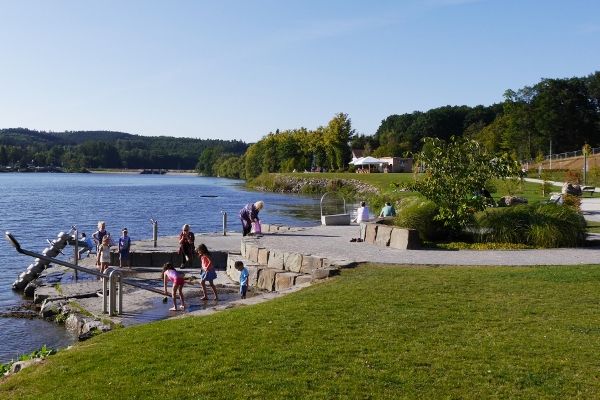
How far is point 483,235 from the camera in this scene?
1781 cm

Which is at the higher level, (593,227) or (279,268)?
(593,227)

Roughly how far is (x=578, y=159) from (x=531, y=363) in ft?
247

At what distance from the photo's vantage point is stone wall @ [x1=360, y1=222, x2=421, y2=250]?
1694 centimetres

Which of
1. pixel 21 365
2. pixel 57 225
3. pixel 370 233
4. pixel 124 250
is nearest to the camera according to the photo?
pixel 21 365

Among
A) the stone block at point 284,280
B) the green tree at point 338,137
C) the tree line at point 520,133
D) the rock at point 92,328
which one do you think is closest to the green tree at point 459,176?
the stone block at point 284,280

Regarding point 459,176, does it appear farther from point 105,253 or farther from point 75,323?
point 75,323

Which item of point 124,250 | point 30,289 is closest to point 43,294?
point 30,289

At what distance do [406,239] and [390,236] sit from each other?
702 mm

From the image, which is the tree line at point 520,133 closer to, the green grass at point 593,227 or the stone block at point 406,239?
the green grass at point 593,227

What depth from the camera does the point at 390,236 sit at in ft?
57.6

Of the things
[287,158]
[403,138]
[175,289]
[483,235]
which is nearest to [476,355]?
[175,289]

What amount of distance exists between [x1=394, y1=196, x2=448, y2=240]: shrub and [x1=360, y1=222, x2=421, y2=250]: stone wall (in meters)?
0.68

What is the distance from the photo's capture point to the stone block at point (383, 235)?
1759 cm

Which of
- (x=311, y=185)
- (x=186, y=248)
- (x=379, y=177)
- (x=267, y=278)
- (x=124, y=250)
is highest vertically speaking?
(x=379, y=177)
